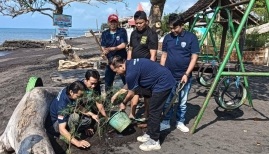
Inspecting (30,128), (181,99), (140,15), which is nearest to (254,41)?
(181,99)

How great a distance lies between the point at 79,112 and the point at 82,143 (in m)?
0.47

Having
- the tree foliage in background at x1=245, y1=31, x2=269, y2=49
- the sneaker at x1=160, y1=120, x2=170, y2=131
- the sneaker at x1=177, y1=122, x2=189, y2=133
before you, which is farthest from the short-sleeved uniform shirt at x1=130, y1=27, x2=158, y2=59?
the tree foliage in background at x1=245, y1=31, x2=269, y2=49

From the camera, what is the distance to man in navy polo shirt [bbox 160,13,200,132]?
426 cm

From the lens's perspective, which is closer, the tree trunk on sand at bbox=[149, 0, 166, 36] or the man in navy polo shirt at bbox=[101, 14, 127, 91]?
the man in navy polo shirt at bbox=[101, 14, 127, 91]

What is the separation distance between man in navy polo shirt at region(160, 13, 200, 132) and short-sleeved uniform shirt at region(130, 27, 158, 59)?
260mm

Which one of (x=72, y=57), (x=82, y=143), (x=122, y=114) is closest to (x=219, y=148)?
(x=122, y=114)

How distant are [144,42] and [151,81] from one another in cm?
121

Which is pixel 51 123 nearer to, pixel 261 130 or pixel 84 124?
pixel 84 124

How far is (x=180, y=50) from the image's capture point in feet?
14.4

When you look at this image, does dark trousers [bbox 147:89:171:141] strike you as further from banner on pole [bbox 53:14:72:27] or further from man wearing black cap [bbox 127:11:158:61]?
banner on pole [bbox 53:14:72:27]

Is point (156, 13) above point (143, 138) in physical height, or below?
above

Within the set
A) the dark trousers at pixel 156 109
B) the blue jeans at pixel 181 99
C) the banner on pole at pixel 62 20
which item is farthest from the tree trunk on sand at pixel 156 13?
the dark trousers at pixel 156 109

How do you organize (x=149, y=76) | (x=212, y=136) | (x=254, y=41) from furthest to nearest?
(x=254, y=41) < (x=212, y=136) < (x=149, y=76)

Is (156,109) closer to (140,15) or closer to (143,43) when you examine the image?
(143,43)
